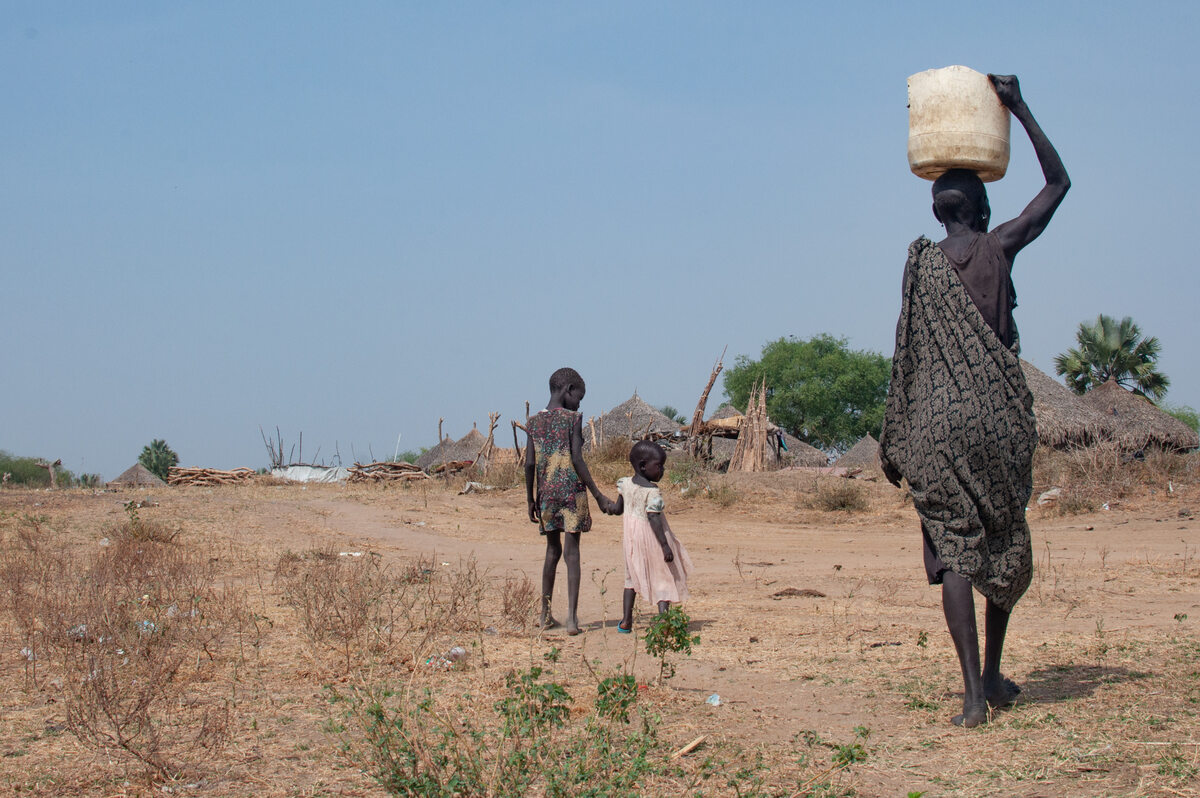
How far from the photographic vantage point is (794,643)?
5.44 m

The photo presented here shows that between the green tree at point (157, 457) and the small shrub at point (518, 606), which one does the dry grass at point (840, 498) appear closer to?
the small shrub at point (518, 606)

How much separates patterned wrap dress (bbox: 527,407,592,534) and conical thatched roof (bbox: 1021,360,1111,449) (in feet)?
47.7

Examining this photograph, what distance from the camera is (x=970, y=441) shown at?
371cm

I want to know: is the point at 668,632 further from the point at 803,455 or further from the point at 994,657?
the point at 803,455

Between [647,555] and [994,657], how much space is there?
2430 millimetres

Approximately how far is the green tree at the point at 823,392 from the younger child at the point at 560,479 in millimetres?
42621

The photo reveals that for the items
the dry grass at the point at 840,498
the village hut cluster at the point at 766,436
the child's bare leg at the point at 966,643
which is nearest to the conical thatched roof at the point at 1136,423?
the village hut cluster at the point at 766,436

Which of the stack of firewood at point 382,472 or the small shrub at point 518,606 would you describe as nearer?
the small shrub at point 518,606

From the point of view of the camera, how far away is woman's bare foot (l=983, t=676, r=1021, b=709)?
3.86m

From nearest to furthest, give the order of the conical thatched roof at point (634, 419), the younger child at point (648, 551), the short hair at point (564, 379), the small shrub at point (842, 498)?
the younger child at point (648, 551), the short hair at point (564, 379), the small shrub at point (842, 498), the conical thatched roof at point (634, 419)

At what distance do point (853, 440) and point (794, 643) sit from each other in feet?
146

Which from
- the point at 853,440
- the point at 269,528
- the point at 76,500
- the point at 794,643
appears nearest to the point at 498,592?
the point at 794,643

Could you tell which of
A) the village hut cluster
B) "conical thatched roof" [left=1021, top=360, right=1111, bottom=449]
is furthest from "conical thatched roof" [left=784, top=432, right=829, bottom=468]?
"conical thatched roof" [left=1021, top=360, right=1111, bottom=449]

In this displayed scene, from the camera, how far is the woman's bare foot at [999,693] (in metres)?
3.86
